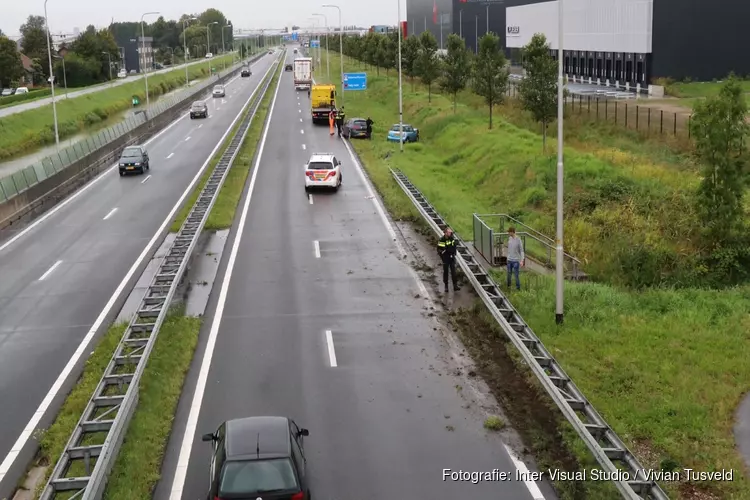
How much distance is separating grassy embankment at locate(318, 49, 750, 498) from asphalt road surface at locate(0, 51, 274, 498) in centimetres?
875

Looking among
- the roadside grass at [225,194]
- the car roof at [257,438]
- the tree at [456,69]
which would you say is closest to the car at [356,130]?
the roadside grass at [225,194]

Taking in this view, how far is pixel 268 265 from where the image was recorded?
2361 centimetres

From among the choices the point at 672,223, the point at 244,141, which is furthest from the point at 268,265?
the point at 244,141

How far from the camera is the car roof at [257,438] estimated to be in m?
10.2

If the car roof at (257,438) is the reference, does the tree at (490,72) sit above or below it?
above

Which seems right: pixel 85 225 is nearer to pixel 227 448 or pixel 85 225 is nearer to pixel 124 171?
pixel 124 171

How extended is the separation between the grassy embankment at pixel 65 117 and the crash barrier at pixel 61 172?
34.3ft

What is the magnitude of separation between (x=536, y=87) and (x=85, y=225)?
21837 millimetres

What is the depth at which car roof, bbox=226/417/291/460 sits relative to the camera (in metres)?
10.2

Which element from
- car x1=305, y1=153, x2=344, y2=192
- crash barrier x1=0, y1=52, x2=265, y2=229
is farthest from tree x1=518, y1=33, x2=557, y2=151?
crash barrier x1=0, y1=52, x2=265, y2=229

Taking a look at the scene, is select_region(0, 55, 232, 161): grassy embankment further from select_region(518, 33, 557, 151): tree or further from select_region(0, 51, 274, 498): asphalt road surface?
select_region(518, 33, 557, 151): tree

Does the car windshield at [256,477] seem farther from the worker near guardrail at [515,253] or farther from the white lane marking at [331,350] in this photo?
the worker near guardrail at [515,253]

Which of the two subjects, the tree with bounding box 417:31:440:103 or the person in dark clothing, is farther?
the tree with bounding box 417:31:440:103

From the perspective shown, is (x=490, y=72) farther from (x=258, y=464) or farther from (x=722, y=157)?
(x=258, y=464)
